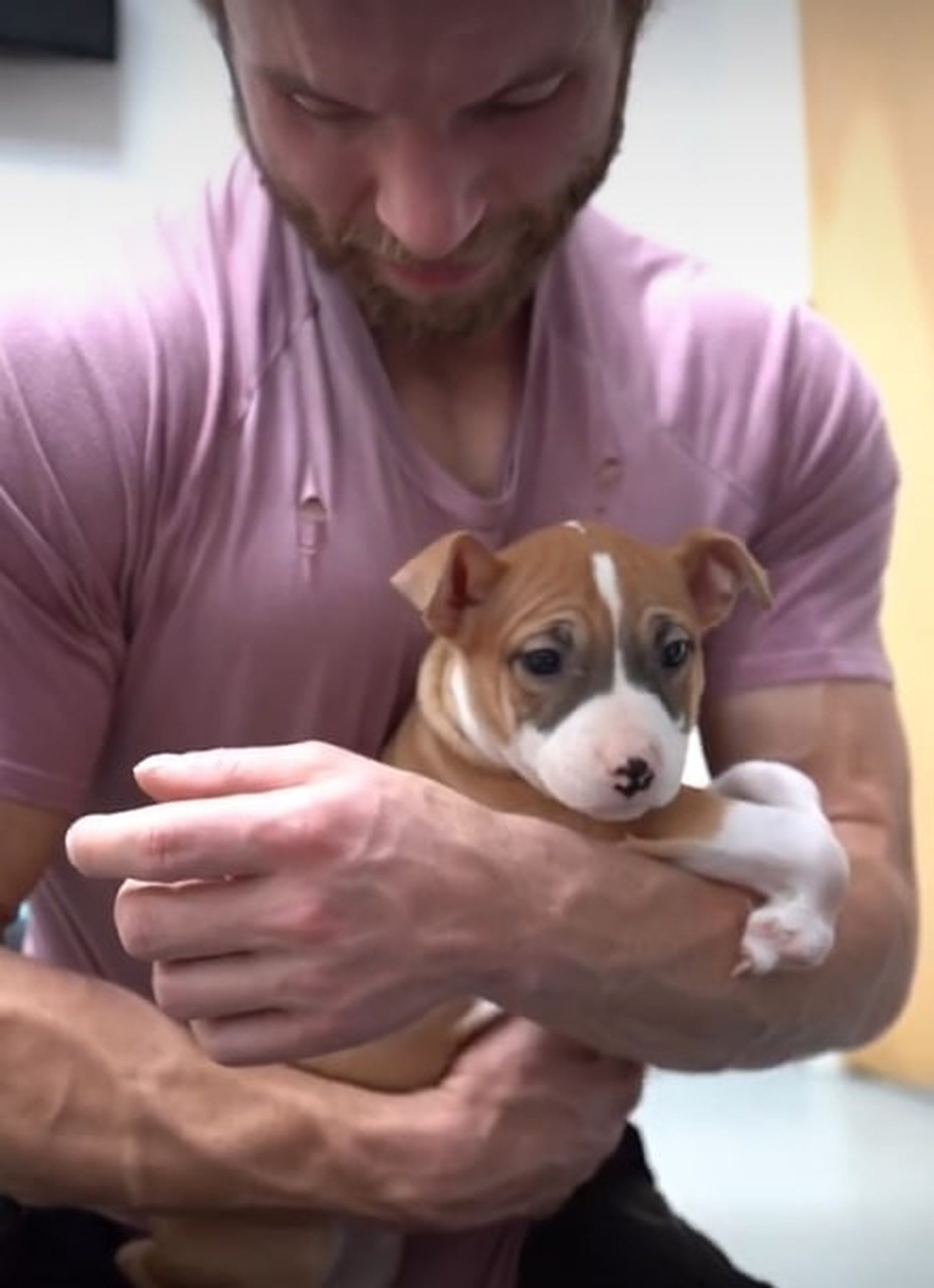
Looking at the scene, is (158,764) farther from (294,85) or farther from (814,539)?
(814,539)

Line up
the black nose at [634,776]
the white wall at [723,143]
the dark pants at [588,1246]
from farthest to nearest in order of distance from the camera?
1. the white wall at [723,143]
2. the dark pants at [588,1246]
3. the black nose at [634,776]

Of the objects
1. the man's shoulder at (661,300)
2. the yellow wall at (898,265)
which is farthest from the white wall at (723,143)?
the man's shoulder at (661,300)

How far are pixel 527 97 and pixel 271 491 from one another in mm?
227

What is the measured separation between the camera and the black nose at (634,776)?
33.0 inches

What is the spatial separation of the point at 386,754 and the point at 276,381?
20 cm

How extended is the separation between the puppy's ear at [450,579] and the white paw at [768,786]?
0.54 feet

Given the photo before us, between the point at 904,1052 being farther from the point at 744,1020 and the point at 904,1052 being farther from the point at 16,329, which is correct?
the point at 16,329

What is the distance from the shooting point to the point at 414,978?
2.95 ft

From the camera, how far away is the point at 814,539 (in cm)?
115

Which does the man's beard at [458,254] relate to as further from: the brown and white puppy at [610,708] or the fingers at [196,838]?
the fingers at [196,838]

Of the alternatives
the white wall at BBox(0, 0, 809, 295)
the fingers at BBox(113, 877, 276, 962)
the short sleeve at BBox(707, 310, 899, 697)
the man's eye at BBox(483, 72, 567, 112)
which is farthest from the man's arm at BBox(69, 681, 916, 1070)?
the white wall at BBox(0, 0, 809, 295)

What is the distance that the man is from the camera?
0.89 meters

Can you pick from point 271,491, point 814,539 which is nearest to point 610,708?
point 271,491

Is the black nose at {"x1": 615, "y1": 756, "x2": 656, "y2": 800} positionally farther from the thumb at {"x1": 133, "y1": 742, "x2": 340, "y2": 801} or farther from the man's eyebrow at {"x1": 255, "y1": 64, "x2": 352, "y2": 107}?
the man's eyebrow at {"x1": 255, "y1": 64, "x2": 352, "y2": 107}
